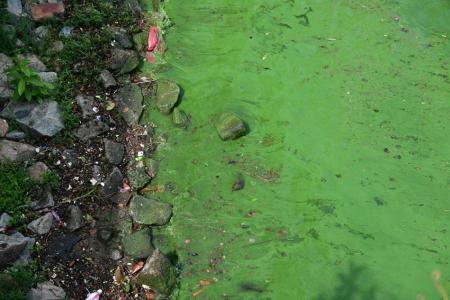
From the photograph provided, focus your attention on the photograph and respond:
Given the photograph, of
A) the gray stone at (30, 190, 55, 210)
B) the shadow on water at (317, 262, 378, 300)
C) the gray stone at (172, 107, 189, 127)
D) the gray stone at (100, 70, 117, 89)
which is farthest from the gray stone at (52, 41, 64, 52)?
the shadow on water at (317, 262, 378, 300)

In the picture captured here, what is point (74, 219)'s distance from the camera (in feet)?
10.1

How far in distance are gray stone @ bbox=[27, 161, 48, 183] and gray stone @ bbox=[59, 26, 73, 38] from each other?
1071mm

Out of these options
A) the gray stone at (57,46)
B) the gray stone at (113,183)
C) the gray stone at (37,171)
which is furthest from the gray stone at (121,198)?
the gray stone at (57,46)

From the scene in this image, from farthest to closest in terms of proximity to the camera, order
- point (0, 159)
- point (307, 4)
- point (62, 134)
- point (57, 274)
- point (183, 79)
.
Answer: point (307, 4)
point (183, 79)
point (62, 134)
point (0, 159)
point (57, 274)

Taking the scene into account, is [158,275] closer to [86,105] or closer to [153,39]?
[86,105]

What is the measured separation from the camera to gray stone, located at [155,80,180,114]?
3672mm

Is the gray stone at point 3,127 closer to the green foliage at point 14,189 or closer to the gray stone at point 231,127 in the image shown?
the green foliage at point 14,189

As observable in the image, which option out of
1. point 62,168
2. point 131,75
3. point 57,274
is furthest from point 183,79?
point 57,274

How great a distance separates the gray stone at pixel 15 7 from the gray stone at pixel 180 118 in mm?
1310

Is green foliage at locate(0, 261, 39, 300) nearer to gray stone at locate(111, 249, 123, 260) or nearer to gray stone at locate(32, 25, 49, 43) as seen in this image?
gray stone at locate(111, 249, 123, 260)

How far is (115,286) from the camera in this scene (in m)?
2.96

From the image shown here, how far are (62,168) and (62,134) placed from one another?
0.25 meters

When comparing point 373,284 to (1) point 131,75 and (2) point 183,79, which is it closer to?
(2) point 183,79

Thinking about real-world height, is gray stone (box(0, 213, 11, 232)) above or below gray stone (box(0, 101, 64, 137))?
below
